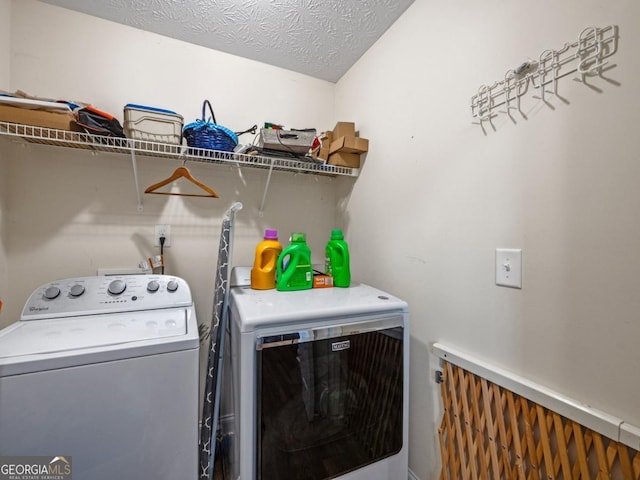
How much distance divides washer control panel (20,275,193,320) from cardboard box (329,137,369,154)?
3.95 ft

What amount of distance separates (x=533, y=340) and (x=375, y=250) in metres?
0.90

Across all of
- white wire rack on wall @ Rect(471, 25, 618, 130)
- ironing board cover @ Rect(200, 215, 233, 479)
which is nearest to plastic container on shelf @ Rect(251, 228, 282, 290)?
ironing board cover @ Rect(200, 215, 233, 479)

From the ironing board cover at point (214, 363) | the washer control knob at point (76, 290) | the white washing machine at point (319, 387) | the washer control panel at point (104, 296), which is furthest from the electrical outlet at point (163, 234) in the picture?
the white washing machine at point (319, 387)

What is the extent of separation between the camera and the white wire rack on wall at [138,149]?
1.15m

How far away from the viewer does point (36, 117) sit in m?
1.12

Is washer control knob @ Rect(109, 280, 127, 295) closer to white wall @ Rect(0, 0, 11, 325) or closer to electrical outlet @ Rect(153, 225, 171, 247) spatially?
electrical outlet @ Rect(153, 225, 171, 247)

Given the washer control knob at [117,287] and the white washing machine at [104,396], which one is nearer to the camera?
the white washing machine at [104,396]

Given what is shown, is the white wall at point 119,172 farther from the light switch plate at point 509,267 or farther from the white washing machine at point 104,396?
the light switch plate at point 509,267

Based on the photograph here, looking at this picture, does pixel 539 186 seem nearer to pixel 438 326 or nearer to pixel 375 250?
pixel 438 326

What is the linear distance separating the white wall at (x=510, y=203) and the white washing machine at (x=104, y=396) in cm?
106

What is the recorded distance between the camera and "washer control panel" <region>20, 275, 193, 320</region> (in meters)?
1.10

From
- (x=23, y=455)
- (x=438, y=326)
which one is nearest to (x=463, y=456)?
(x=438, y=326)

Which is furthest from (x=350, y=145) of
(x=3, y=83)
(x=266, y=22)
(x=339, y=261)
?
(x=3, y=83)

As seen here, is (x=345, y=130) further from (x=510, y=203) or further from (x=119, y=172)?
(x=119, y=172)
